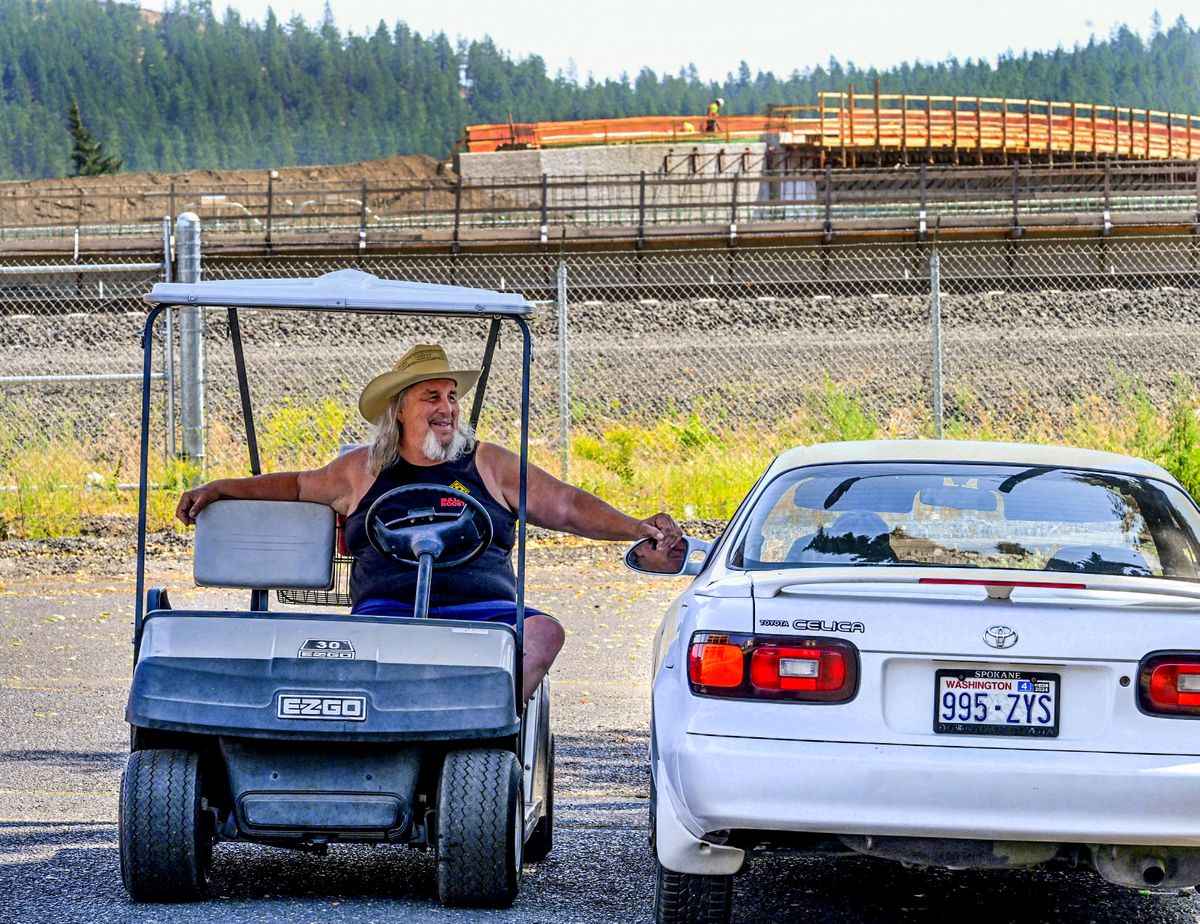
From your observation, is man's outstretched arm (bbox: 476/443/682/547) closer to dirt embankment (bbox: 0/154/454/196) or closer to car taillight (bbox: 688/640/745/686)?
car taillight (bbox: 688/640/745/686)

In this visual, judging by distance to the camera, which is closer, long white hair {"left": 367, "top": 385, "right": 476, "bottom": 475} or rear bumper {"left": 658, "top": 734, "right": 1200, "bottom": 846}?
rear bumper {"left": 658, "top": 734, "right": 1200, "bottom": 846}

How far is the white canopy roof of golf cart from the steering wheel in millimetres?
640

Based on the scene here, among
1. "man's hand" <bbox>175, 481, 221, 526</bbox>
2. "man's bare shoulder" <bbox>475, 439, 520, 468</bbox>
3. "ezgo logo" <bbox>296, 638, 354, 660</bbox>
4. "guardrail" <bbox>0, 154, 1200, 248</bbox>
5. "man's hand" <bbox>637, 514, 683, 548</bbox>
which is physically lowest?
"ezgo logo" <bbox>296, 638, 354, 660</bbox>

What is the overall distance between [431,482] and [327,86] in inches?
7116

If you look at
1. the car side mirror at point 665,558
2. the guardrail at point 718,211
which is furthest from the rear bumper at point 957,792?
the guardrail at point 718,211

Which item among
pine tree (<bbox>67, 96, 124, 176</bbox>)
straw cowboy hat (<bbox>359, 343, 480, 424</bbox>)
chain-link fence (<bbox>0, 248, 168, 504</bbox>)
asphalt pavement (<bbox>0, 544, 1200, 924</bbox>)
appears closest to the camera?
asphalt pavement (<bbox>0, 544, 1200, 924</bbox>)

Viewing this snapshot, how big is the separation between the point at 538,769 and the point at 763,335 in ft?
95.3

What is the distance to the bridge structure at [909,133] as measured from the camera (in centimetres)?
6444

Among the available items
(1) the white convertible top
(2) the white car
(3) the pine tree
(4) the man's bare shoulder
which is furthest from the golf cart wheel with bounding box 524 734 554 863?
(3) the pine tree

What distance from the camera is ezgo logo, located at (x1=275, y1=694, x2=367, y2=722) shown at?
462cm

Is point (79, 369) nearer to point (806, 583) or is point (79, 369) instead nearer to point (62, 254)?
point (62, 254)

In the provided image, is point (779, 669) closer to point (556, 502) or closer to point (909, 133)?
point (556, 502)

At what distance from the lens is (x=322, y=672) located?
4.68m

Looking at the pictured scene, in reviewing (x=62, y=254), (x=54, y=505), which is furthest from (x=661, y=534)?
(x=62, y=254)
